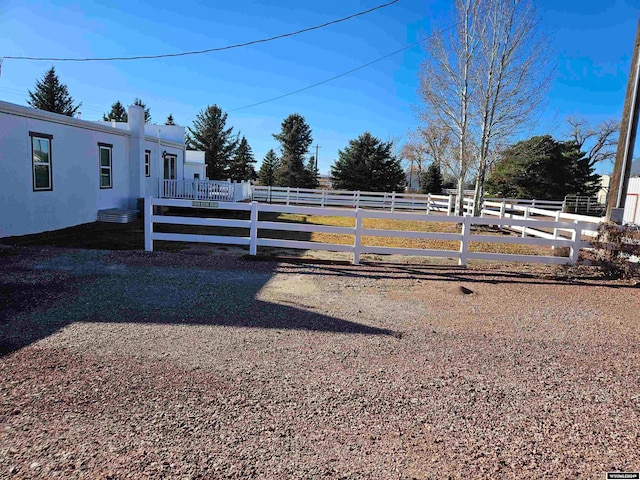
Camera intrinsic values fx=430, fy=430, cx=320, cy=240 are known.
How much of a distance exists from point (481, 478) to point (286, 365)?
1858 mm

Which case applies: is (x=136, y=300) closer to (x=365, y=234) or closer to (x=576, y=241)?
(x=365, y=234)

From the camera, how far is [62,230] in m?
11.7

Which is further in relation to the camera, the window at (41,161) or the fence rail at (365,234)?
the window at (41,161)

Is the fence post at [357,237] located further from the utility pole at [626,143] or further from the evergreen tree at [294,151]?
the evergreen tree at [294,151]

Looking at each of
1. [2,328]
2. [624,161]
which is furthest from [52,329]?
[624,161]

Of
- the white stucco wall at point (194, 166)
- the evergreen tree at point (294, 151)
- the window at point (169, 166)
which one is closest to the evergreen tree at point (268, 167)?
the evergreen tree at point (294, 151)

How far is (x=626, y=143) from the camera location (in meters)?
8.58

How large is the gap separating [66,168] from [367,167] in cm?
3251

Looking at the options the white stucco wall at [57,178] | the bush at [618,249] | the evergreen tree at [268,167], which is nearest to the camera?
the bush at [618,249]

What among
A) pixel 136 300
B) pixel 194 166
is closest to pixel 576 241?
pixel 136 300

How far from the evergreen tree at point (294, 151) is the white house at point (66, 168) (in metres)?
26.8

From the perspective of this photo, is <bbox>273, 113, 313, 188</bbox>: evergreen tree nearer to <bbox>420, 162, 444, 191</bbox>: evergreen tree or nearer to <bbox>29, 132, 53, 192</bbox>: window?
<bbox>420, 162, 444, 191</bbox>: evergreen tree

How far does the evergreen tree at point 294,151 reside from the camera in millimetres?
44594

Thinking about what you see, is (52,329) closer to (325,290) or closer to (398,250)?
(325,290)
